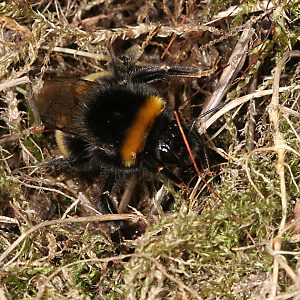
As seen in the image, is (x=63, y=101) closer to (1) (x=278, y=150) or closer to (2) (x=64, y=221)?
(2) (x=64, y=221)

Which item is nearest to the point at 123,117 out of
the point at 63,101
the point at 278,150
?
the point at 63,101

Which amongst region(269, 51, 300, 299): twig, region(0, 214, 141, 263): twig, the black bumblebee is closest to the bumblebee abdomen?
the black bumblebee

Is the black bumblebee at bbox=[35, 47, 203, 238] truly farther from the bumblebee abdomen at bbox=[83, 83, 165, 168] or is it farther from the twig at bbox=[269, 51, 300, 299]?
the twig at bbox=[269, 51, 300, 299]

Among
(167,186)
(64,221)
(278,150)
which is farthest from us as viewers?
(167,186)

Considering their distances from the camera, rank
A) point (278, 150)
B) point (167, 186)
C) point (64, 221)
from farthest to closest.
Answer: point (167, 186) < point (64, 221) < point (278, 150)

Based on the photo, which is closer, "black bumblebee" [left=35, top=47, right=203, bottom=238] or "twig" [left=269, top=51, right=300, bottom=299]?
"twig" [left=269, top=51, right=300, bottom=299]

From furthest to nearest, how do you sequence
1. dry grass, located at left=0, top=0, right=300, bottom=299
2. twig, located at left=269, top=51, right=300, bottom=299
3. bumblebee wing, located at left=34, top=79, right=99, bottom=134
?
bumblebee wing, located at left=34, top=79, right=99, bottom=134 → dry grass, located at left=0, top=0, right=300, bottom=299 → twig, located at left=269, top=51, right=300, bottom=299

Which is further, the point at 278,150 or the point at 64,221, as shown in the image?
the point at 64,221

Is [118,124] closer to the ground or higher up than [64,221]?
higher up
